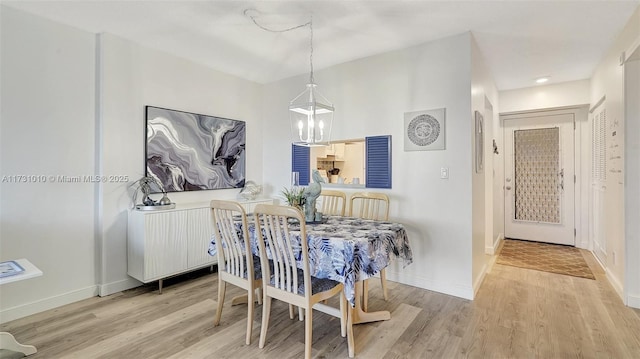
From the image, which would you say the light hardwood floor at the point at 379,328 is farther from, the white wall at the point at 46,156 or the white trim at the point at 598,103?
the white trim at the point at 598,103

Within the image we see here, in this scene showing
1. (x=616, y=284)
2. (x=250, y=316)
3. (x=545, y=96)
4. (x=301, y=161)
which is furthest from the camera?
(x=545, y=96)

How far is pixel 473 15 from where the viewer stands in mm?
2588

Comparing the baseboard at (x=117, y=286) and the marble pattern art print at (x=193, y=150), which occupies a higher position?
the marble pattern art print at (x=193, y=150)

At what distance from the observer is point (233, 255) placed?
90.0 inches

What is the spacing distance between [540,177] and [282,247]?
488 centimetres

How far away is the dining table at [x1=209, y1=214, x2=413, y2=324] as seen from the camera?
1.92 meters

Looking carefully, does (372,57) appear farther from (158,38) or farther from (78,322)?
(78,322)

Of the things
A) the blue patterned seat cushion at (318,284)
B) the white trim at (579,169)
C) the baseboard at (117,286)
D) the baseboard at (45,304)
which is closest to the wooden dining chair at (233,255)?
the blue patterned seat cushion at (318,284)

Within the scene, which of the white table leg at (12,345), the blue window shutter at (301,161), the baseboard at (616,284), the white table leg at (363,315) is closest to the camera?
the white table leg at (12,345)

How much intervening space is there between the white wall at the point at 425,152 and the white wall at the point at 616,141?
1318mm

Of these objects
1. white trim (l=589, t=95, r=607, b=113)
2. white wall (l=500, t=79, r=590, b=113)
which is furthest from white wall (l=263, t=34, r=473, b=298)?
white wall (l=500, t=79, r=590, b=113)

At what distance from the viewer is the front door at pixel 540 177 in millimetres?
4812

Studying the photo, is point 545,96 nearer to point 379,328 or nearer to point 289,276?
point 379,328

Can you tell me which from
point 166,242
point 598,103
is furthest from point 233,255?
point 598,103
